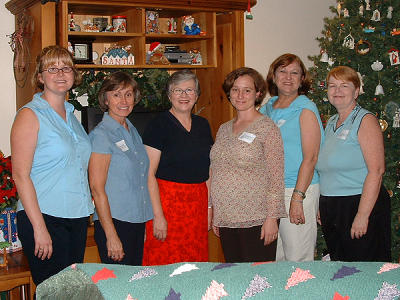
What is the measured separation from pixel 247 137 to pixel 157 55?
1.39 m

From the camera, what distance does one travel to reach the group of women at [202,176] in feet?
7.54

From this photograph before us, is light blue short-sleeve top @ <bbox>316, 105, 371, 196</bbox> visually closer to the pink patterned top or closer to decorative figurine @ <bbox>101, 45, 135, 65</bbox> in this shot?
the pink patterned top

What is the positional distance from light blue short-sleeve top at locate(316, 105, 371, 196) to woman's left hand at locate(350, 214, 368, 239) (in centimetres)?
14

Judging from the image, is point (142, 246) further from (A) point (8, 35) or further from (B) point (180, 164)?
(A) point (8, 35)

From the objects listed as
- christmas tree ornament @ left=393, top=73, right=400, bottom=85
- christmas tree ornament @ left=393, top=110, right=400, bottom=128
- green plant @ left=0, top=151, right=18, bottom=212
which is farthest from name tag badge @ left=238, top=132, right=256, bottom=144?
christmas tree ornament @ left=393, top=73, right=400, bottom=85

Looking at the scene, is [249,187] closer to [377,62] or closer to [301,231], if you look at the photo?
[301,231]

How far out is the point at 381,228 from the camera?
278cm

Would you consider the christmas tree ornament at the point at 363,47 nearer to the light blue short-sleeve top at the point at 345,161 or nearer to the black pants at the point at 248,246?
the light blue short-sleeve top at the point at 345,161

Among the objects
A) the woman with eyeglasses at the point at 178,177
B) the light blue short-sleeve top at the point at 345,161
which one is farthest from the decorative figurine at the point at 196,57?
the light blue short-sleeve top at the point at 345,161

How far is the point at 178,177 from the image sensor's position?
2740mm

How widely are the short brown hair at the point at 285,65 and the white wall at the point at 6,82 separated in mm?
1812

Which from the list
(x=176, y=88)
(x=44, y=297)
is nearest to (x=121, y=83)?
(x=176, y=88)

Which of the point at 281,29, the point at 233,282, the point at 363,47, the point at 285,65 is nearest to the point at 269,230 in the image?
the point at 285,65

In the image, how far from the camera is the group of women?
2299 millimetres
